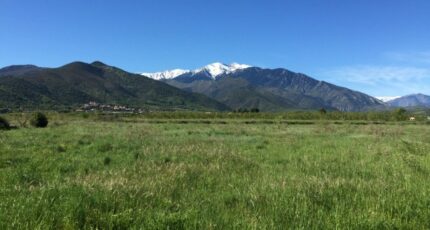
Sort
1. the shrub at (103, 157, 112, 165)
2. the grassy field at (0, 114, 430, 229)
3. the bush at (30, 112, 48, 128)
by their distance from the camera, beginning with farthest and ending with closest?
the bush at (30, 112, 48, 128) < the shrub at (103, 157, 112, 165) < the grassy field at (0, 114, 430, 229)

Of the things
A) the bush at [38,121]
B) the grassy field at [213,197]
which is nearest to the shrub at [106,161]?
the grassy field at [213,197]

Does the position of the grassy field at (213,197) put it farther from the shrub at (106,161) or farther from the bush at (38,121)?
the bush at (38,121)

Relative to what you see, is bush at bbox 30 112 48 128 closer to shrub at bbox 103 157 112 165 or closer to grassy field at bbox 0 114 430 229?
grassy field at bbox 0 114 430 229

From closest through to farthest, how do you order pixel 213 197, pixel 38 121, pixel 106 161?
pixel 213 197 < pixel 106 161 < pixel 38 121

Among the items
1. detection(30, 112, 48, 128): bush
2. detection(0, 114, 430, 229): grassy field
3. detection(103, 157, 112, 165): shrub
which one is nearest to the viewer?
detection(0, 114, 430, 229): grassy field

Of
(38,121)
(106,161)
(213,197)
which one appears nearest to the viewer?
(213,197)

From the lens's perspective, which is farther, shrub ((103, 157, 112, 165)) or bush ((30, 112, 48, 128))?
bush ((30, 112, 48, 128))

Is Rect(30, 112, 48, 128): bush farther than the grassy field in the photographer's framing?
Yes

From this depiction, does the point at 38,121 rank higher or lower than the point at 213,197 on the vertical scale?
lower

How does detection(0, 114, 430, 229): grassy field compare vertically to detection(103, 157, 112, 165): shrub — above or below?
above

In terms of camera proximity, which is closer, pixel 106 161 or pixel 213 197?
pixel 213 197

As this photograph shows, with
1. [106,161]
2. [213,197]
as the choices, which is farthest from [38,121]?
[213,197]

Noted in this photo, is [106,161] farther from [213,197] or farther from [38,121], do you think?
[38,121]

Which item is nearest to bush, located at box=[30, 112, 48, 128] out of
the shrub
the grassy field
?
the grassy field
